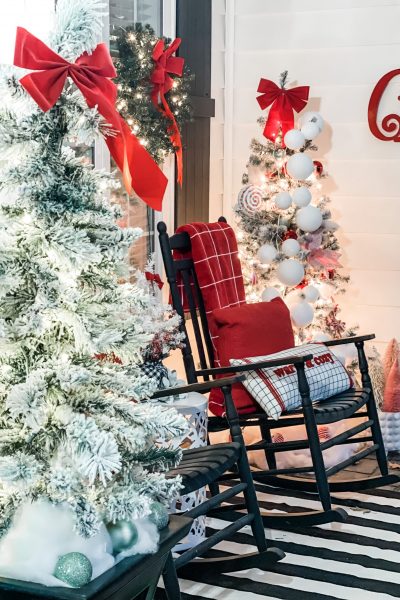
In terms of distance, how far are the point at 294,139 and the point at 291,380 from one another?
146 centimetres

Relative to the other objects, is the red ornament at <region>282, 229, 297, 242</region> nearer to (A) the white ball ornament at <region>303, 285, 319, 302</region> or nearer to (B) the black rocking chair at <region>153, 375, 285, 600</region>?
(A) the white ball ornament at <region>303, 285, 319, 302</region>

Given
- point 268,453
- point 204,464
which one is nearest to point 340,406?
point 268,453

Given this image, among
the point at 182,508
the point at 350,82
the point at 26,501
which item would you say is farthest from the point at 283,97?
the point at 26,501

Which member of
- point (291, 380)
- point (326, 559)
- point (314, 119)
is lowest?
point (326, 559)

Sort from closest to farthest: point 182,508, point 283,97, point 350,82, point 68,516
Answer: point 68,516
point 182,508
point 283,97
point 350,82

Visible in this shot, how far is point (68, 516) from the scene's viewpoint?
6.48 ft

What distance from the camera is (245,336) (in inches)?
143

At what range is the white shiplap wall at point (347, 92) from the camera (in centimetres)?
488

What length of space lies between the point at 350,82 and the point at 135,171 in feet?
9.12

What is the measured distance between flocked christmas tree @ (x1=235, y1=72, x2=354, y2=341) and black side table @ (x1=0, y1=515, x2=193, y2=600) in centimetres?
237

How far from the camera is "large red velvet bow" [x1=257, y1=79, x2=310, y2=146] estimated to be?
4.60 m

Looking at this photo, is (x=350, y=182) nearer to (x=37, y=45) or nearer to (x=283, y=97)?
(x=283, y=97)

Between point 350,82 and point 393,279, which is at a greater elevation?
point 350,82

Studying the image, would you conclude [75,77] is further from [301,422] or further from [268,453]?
[268,453]
